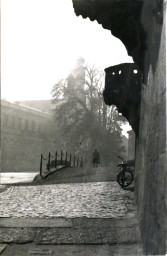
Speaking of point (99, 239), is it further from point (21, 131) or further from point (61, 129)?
point (21, 131)

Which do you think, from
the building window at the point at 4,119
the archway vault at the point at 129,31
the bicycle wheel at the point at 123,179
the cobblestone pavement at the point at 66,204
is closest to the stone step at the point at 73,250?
the cobblestone pavement at the point at 66,204

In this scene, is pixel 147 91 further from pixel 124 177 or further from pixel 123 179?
pixel 124 177

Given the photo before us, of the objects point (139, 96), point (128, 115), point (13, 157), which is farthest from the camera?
point (13, 157)

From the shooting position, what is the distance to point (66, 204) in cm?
796

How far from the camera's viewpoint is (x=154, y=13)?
3336 millimetres

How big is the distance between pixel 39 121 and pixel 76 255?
49.7m

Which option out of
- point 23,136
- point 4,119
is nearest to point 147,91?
point 4,119

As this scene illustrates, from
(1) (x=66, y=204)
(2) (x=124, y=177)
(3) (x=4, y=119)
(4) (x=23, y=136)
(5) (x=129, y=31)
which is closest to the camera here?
(5) (x=129, y=31)

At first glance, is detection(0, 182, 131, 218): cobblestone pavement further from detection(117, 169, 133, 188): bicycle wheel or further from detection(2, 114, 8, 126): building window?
detection(2, 114, 8, 126): building window

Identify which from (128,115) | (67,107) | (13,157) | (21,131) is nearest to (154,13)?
(128,115)

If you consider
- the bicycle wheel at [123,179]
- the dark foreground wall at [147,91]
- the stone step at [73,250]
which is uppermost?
the dark foreground wall at [147,91]

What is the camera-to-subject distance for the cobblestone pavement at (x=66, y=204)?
6844 mm

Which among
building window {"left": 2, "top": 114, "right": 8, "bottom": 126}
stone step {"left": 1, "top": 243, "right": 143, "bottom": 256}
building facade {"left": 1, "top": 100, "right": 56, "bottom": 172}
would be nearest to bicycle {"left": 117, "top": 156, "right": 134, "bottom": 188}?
stone step {"left": 1, "top": 243, "right": 143, "bottom": 256}

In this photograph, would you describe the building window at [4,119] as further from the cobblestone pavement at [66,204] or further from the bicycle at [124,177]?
the cobblestone pavement at [66,204]
